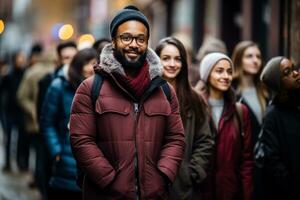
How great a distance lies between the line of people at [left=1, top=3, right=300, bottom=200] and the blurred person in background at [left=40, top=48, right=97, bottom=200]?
1 centimetres

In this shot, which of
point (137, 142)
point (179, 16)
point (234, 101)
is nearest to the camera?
point (137, 142)

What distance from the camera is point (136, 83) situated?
5562 mm

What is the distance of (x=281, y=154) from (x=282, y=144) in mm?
86

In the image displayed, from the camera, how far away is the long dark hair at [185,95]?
273 inches

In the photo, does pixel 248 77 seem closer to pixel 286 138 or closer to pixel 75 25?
pixel 286 138

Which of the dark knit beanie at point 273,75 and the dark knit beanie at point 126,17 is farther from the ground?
the dark knit beanie at point 126,17

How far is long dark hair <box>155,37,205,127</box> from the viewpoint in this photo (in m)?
6.93

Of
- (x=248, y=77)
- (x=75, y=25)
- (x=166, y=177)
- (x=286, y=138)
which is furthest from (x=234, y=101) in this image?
(x=75, y=25)

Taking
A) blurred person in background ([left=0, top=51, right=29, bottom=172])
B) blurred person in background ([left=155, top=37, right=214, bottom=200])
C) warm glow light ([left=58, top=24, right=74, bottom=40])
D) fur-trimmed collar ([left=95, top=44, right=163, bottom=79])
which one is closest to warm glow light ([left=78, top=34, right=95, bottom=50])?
warm glow light ([left=58, top=24, right=74, bottom=40])

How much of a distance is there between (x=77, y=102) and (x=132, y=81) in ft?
1.34

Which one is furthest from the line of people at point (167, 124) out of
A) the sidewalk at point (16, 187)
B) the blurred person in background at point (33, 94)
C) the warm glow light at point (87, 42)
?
the sidewalk at point (16, 187)

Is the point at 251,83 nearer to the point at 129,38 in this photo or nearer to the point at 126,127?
the point at 129,38

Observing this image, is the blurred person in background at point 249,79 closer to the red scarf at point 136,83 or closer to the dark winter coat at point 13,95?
the red scarf at point 136,83

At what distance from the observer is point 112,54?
5703mm
